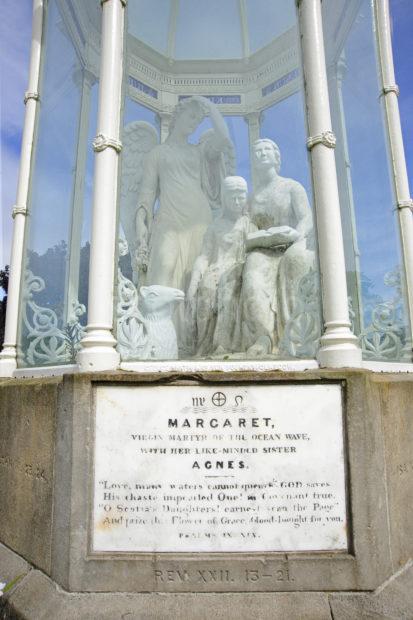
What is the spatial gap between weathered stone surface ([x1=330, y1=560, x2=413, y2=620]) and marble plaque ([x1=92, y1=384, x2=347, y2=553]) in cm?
26

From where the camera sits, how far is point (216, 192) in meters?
5.44

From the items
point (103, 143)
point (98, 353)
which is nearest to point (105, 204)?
point (103, 143)

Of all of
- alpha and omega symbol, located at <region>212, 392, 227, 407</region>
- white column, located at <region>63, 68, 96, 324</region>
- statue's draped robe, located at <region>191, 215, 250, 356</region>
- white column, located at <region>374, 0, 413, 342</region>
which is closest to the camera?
alpha and omega symbol, located at <region>212, 392, 227, 407</region>

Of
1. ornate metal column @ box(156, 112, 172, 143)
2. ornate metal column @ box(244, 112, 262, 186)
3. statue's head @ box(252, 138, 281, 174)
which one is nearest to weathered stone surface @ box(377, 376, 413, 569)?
statue's head @ box(252, 138, 281, 174)

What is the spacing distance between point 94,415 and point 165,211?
10.2 ft

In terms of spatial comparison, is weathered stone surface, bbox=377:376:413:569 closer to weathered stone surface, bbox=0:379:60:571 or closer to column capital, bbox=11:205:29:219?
weathered stone surface, bbox=0:379:60:571

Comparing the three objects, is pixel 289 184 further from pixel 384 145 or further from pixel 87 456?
pixel 87 456

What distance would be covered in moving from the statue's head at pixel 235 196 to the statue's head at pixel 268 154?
280 millimetres

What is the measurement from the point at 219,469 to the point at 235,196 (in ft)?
9.90

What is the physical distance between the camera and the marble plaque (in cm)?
265

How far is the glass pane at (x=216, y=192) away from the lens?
372cm

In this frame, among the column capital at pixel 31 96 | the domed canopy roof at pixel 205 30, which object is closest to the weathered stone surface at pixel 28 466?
the column capital at pixel 31 96

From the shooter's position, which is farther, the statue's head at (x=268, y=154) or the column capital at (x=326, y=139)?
the statue's head at (x=268, y=154)

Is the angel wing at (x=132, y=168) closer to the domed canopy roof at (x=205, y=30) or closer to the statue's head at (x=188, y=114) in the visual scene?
the statue's head at (x=188, y=114)
